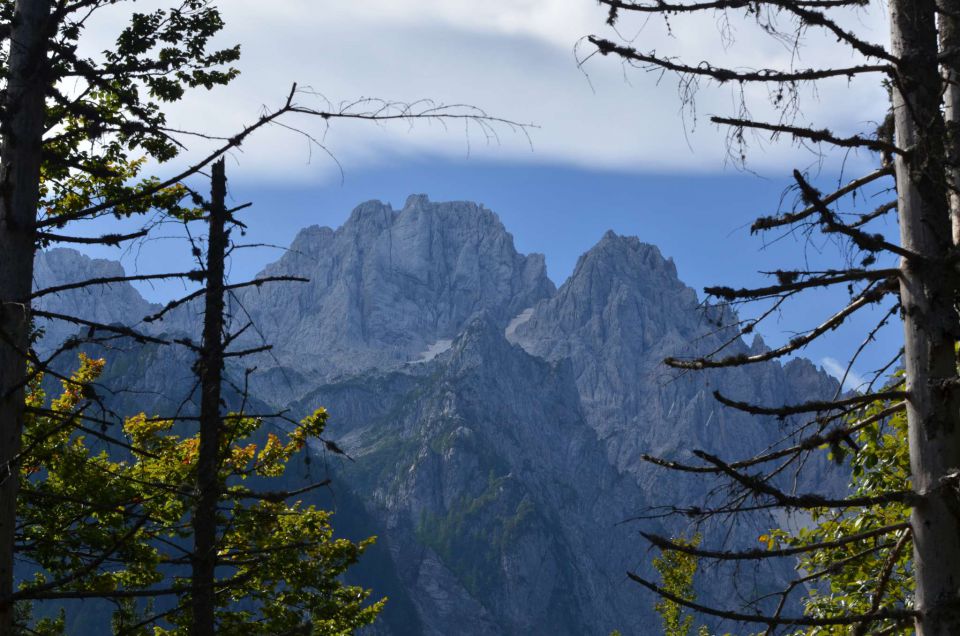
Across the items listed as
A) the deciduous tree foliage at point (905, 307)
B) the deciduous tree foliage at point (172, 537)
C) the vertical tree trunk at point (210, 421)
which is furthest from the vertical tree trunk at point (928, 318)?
the deciduous tree foliage at point (172, 537)

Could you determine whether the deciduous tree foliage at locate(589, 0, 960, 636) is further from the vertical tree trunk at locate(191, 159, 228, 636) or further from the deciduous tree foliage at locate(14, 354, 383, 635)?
the deciduous tree foliage at locate(14, 354, 383, 635)

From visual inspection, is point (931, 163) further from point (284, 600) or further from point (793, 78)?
point (284, 600)

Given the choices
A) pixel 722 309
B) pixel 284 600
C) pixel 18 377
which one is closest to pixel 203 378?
pixel 18 377

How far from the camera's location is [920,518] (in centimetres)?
629

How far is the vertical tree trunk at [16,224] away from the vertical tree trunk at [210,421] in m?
2.41

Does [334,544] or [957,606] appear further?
[334,544]

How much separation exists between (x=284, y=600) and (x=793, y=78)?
59.2 ft

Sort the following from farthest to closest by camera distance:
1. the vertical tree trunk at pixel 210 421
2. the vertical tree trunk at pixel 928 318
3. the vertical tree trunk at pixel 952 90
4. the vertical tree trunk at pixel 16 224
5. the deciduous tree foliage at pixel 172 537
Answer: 1. the deciduous tree foliage at pixel 172 537
2. the vertical tree trunk at pixel 210 421
3. the vertical tree trunk at pixel 16 224
4. the vertical tree trunk at pixel 952 90
5. the vertical tree trunk at pixel 928 318

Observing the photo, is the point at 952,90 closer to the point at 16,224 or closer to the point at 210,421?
the point at 16,224

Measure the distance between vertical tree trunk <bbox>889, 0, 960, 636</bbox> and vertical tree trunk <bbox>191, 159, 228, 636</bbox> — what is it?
655cm

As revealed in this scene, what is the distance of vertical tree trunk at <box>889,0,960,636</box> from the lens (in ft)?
20.1

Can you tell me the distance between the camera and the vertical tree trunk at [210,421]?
33.9ft

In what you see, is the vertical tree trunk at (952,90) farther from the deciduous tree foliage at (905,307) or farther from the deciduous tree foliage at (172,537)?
the deciduous tree foliage at (172,537)

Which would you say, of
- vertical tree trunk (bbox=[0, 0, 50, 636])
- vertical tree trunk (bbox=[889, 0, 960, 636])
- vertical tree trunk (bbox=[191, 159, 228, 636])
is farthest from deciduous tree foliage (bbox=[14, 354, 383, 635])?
vertical tree trunk (bbox=[889, 0, 960, 636])
